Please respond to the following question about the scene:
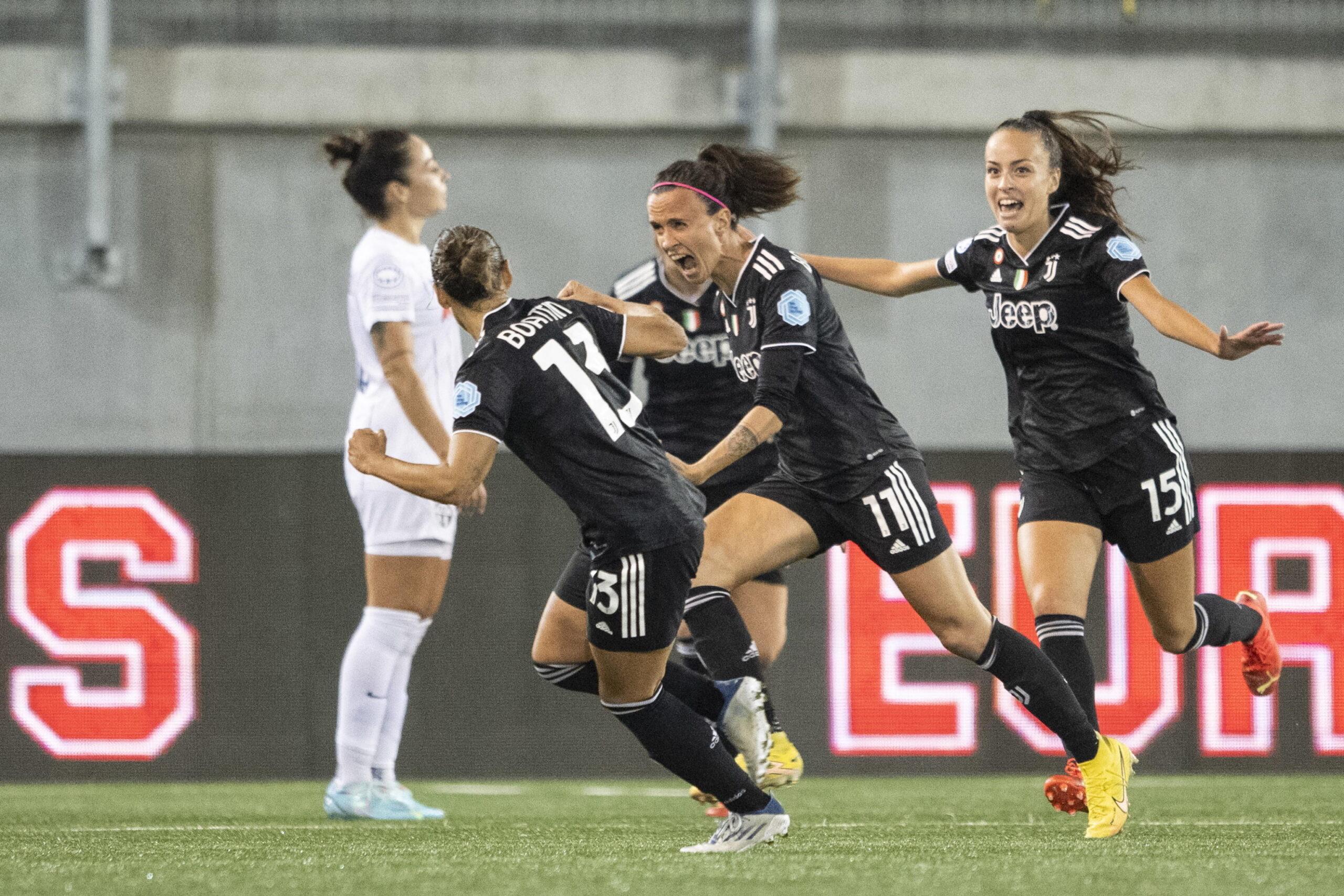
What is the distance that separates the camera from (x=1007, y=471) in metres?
7.12

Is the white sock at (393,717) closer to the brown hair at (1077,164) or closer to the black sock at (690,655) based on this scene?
the black sock at (690,655)

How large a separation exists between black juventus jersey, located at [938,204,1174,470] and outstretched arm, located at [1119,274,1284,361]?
0.40ft

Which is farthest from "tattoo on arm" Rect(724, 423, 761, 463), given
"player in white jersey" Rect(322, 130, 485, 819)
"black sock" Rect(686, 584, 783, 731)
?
"player in white jersey" Rect(322, 130, 485, 819)

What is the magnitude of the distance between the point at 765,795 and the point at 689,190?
1.43 m

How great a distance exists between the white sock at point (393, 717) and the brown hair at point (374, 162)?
1.23 meters

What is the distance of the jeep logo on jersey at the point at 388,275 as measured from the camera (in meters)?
5.25

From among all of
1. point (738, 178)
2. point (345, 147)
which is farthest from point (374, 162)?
point (738, 178)

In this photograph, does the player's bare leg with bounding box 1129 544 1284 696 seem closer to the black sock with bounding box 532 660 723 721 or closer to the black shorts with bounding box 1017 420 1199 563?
the black shorts with bounding box 1017 420 1199 563

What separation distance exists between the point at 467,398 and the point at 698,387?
5.28 ft

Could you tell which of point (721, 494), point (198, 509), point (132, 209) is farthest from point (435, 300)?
point (132, 209)

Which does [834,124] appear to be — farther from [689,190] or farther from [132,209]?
[689,190]

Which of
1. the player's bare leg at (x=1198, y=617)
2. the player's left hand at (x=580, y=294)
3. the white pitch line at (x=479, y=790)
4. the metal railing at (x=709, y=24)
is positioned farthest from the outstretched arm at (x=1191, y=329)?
the metal railing at (x=709, y=24)

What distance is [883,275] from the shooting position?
487 centimetres

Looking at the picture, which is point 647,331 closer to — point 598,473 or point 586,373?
point 586,373
